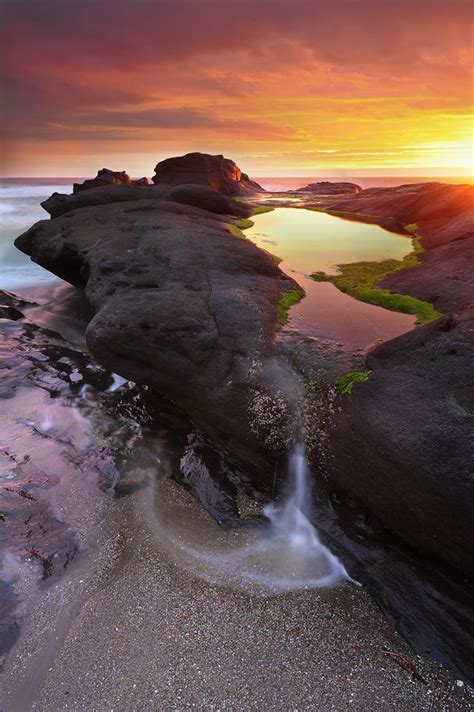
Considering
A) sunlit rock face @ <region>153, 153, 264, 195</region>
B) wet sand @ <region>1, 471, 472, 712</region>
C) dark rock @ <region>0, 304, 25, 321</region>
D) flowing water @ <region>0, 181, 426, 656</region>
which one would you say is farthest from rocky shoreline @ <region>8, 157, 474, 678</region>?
sunlit rock face @ <region>153, 153, 264, 195</region>

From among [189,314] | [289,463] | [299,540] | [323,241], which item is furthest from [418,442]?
[323,241]

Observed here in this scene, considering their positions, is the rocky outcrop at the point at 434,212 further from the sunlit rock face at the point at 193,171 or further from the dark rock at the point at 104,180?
the dark rock at the point at 104,180

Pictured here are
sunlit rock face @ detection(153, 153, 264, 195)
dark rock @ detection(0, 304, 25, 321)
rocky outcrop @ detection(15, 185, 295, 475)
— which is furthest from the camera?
sunlit rock face @ detection(153, 153, 264, 195)

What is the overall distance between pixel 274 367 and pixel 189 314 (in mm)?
3165

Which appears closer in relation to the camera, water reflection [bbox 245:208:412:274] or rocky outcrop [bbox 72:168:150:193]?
water reflection [bbox 245:208:412:274]

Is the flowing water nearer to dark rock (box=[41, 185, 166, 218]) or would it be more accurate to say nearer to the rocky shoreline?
the rocky shoreline

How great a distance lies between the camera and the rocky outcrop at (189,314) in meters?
10.6

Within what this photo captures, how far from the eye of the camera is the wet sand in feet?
20.9

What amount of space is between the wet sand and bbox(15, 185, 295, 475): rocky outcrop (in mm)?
3440

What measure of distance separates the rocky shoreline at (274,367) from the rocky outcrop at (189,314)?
41 mm

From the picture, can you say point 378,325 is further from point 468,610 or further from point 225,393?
point 468,610

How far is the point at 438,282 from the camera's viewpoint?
1451cm

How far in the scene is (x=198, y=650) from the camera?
695 cm

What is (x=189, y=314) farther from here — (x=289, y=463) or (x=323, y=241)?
(x=323, y=241)
